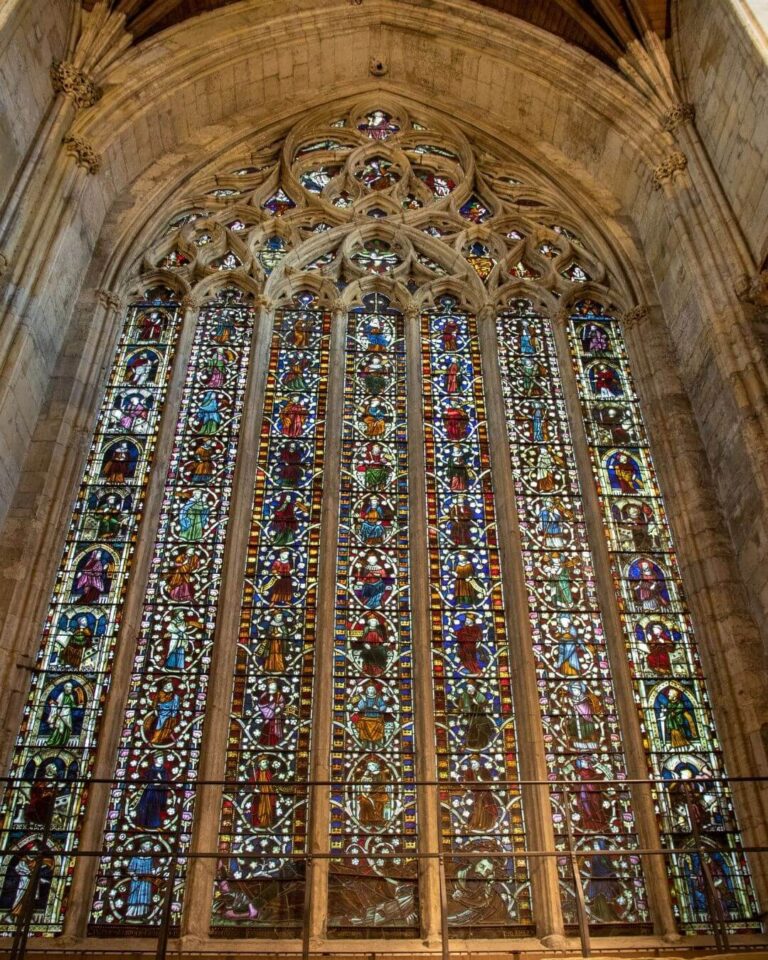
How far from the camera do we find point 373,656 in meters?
8.20

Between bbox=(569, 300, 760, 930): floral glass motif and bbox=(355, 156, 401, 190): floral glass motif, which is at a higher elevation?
bbox=(355, 156, 401, 190): floral glass motif

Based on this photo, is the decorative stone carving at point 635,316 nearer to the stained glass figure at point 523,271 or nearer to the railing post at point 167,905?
the stained glass figure at point 523,271

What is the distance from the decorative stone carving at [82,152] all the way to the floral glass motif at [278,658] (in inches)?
89.8

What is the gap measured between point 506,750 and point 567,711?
592 mm

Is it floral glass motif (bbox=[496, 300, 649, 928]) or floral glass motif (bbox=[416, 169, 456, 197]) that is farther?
floral glass motif (bbox=[416, 169, 456, 197])

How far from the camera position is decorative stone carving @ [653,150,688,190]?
404 inches

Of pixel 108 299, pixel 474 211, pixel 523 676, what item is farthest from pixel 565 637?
pixel 474 211

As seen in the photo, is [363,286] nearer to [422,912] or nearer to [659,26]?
[659,26]

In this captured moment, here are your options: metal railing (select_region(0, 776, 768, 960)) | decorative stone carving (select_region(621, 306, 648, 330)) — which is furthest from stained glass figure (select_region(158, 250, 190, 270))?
metal railing (select_region(0, 776, 768, 960))

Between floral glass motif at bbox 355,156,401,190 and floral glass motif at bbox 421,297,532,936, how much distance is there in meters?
2.37

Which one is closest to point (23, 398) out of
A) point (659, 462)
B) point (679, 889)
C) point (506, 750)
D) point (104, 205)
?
point (104, 205)

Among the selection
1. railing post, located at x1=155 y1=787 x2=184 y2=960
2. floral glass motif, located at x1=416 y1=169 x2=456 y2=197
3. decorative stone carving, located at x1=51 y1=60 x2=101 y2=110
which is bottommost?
railing post, located at x1=155 y1=787 x2=184 y2=960

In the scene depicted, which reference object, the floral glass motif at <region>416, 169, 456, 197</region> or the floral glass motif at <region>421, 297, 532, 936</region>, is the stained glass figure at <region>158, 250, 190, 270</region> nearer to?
the floral glass motif at <region>421, 297, 532, 936</region>

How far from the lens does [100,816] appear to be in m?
7.21
